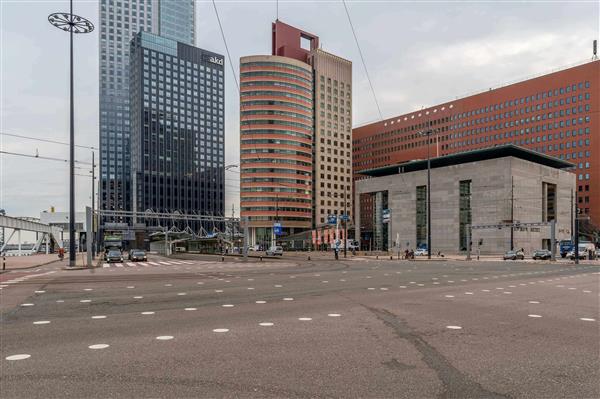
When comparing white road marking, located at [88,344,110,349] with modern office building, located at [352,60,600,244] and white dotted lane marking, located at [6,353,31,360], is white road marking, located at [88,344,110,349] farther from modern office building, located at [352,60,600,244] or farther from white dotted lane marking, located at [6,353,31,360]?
modern office building, located at [352,60,600,244]

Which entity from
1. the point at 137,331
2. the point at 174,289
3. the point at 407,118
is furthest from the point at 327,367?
the point at 407,118

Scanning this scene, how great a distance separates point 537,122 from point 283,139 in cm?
7987

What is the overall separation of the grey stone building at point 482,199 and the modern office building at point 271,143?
171 feet

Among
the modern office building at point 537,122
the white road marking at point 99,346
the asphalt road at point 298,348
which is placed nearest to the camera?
the asphalt road at point 298,348

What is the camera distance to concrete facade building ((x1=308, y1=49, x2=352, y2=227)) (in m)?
176

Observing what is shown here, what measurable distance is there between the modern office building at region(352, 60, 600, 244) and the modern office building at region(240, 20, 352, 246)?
1231 inches

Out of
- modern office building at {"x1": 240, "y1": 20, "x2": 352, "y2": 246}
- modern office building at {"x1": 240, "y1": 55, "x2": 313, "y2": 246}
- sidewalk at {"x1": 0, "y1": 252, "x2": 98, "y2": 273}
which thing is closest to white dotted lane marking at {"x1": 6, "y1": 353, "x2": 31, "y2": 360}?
sidewalk at {"x1": 0, "y1": 252, "x2": 98, "y2": 273}

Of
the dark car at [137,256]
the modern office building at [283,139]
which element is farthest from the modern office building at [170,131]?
the dark car at [137,256]

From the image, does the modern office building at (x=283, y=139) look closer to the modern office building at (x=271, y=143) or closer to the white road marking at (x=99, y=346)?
the modern office building at (x=271, y=143)

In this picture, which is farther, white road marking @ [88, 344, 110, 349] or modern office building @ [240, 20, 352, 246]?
modern office building @ [240, 20, 352, 246]

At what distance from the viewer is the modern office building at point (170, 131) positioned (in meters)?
178

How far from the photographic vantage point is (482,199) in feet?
285

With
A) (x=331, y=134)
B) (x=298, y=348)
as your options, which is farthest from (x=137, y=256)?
(x=331, y=134)

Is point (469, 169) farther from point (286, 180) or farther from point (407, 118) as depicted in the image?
point (407, 118)
